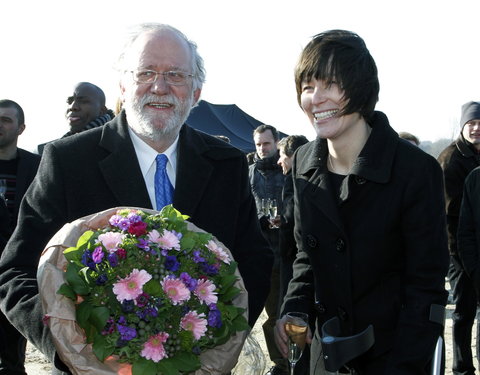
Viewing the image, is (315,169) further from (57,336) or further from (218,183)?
(57,336)

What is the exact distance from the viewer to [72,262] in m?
1.87

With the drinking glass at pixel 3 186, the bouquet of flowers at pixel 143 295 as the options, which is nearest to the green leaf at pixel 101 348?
the bouquet of flowers at pixel 143 295

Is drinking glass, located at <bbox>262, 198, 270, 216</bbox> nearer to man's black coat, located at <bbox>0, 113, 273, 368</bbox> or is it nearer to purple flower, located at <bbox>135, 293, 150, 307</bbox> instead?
man's black coat, located at <bbox>0, 113, 273, 368</bbox>

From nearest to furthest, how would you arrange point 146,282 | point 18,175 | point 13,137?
point 146,282, point 18,175, point 13,137

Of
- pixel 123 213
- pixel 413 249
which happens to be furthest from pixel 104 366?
pixel 413 249

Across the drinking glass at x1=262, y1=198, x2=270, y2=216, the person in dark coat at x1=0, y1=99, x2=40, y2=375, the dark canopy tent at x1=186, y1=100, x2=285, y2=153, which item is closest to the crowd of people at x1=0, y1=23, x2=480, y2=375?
the person in dark coat at x1=0, y1=99, x2=40, y2=375

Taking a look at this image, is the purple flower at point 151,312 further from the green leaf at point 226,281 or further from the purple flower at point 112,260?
the green leaf at point 226,281

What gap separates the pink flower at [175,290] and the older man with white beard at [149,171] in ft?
2.14

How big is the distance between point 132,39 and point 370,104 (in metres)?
1.01

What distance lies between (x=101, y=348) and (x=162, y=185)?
37.2 inches

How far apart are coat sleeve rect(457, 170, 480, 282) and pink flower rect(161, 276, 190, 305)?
13.9 ft

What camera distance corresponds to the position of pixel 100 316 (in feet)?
5.89

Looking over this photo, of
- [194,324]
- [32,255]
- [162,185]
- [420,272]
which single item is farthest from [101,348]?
[420,272]

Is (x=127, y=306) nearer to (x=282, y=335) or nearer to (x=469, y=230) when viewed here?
(x=282, y=335)
